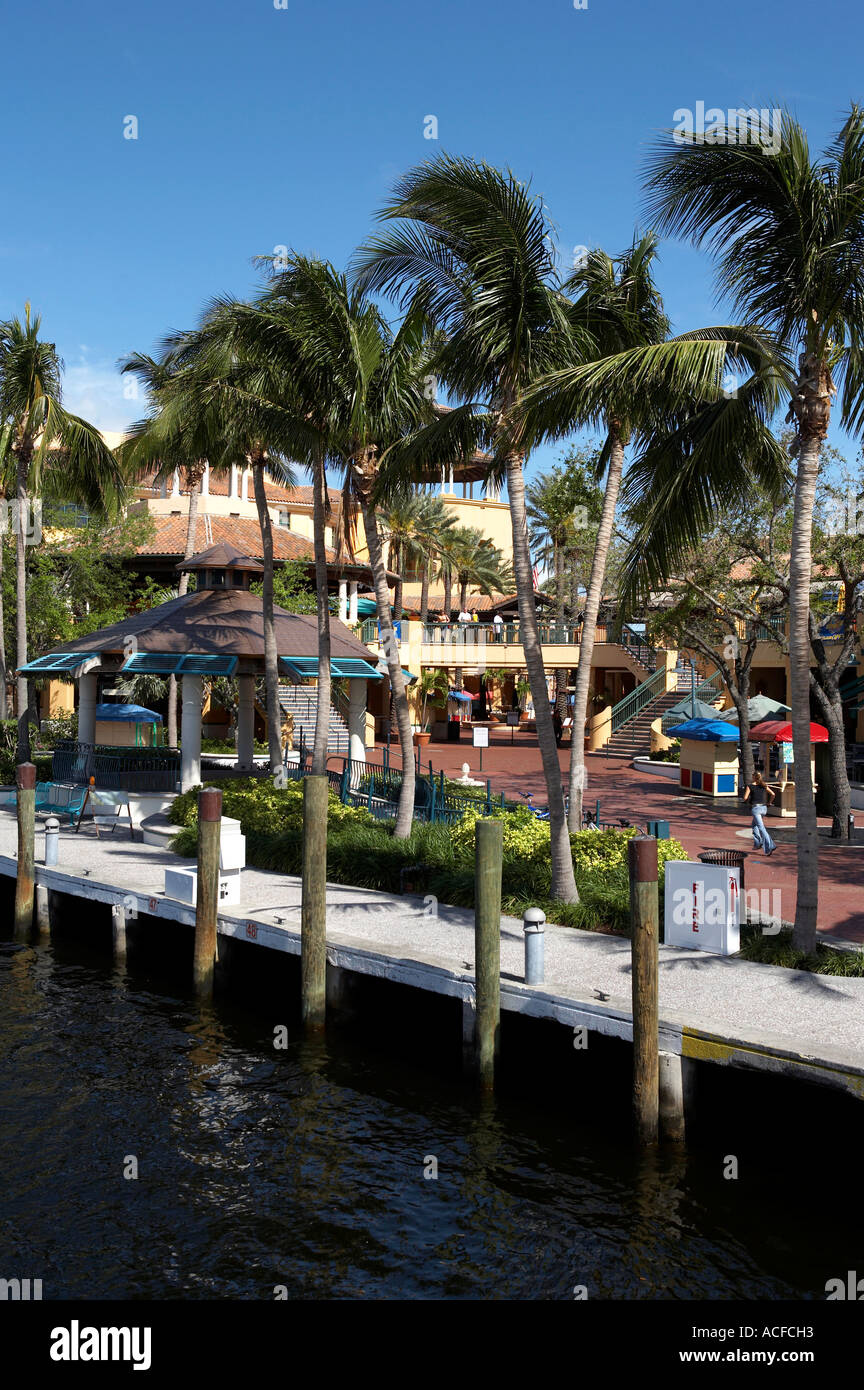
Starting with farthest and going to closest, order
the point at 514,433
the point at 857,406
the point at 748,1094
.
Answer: the point at 514,433 → the point at 857,406 → the point at 748,1094

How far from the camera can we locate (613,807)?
1214 inches

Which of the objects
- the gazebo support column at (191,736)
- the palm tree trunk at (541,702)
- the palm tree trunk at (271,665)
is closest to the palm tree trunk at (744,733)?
the palm tree trunk at (271,665)

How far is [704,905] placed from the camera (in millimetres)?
14188

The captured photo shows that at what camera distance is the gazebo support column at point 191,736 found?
2459 cm

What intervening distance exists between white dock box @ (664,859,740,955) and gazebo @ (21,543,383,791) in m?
12.3

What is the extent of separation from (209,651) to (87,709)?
17.3ft

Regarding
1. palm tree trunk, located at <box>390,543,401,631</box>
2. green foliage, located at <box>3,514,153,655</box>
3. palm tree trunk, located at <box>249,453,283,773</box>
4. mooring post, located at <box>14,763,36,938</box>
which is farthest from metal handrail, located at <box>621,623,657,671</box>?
mooring post, located at <box>14,763,36,938</box>

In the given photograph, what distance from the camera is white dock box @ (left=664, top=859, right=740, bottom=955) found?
45.7 ft

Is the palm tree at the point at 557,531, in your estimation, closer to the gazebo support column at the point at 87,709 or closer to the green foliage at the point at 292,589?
the green foliage at the point at 292,589

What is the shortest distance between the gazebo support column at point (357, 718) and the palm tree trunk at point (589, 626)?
9.22 m

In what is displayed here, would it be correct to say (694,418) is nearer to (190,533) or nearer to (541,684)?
(541,684)

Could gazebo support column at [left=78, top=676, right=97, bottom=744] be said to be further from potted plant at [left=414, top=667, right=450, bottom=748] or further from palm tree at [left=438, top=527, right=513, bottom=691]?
palm tree at [left=438, top=527, right=513, bottom=691]

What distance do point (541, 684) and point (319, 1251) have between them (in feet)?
28.6
